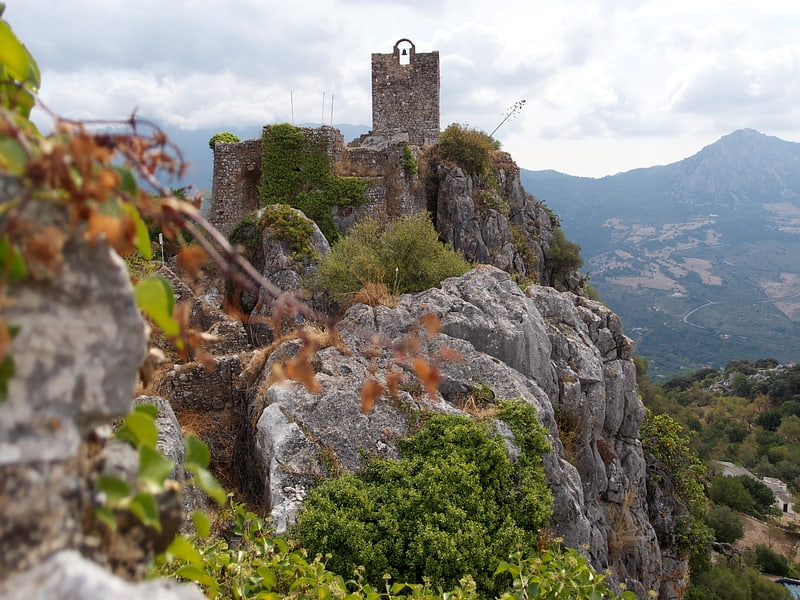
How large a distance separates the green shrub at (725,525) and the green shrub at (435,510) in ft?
124

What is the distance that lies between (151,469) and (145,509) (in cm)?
10

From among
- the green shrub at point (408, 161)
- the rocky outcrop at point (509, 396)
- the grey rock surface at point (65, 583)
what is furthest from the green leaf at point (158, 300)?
the green shrub at point (408, 161)

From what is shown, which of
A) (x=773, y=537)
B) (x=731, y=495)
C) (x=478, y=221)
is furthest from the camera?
(x=731, y=495)

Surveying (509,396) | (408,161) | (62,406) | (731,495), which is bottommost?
(731,495)

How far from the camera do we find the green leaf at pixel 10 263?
49.4 inches

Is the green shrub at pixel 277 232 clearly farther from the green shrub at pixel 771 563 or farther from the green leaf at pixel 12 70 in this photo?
the green shrub at pixel 771 563

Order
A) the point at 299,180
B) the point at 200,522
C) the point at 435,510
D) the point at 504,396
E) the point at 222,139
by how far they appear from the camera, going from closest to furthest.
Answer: the point at 200,522
the point at 435,510
the point at 504,396
the point at 299,180
the point at 222,139

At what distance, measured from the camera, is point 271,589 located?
427 centimetres

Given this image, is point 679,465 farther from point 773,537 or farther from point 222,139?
point 773,537

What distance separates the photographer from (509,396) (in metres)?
9.12

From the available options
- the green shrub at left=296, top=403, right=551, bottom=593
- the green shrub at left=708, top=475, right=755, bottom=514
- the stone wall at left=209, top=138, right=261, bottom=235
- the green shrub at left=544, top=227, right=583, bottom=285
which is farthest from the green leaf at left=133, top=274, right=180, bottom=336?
the green shrub at left=708, top=475, right=755, bottom=514

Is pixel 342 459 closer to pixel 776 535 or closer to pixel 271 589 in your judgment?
pixel 271 589

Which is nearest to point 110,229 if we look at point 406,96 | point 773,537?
point 406,96

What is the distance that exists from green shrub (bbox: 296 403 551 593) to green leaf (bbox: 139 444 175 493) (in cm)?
496
